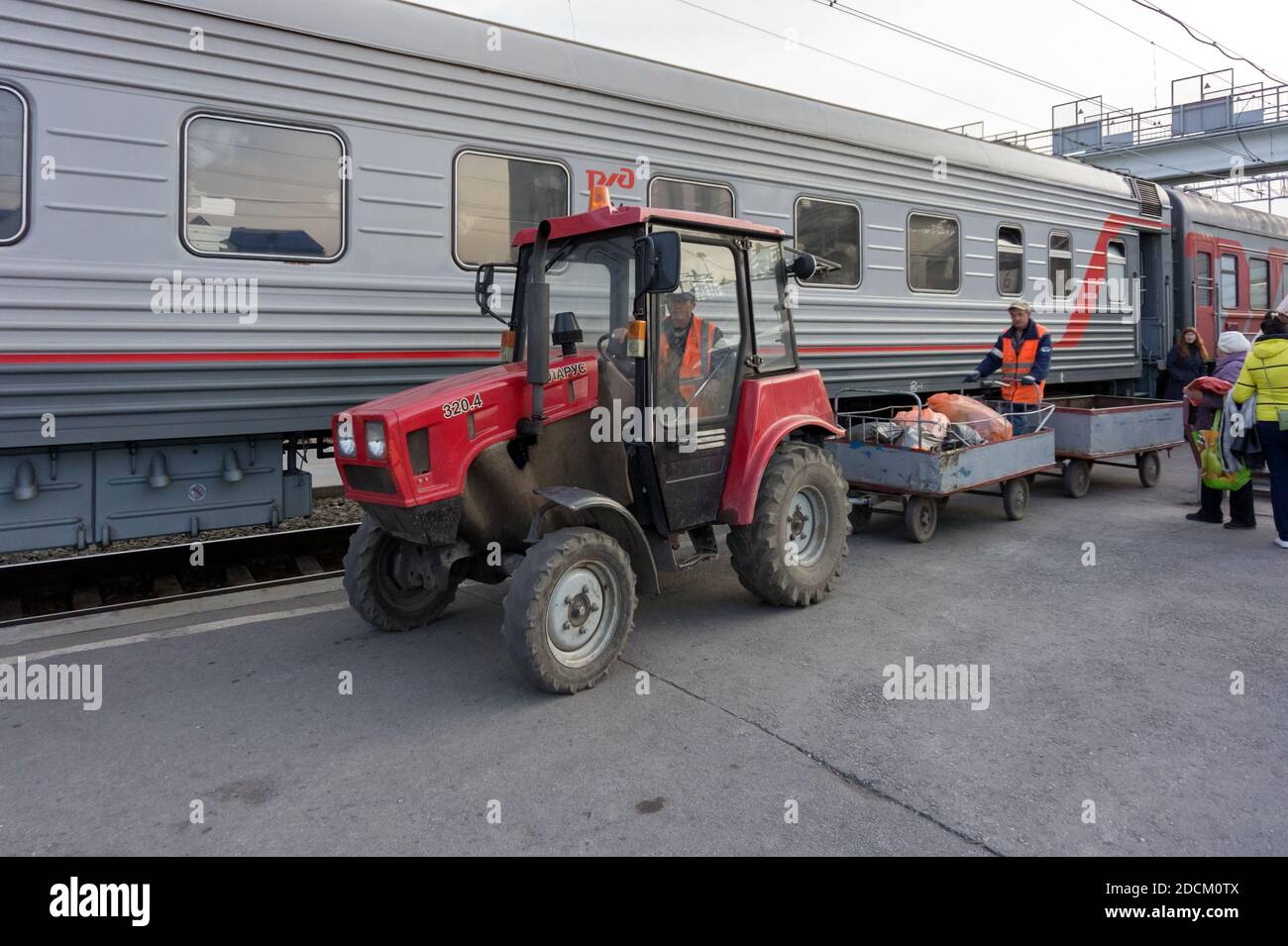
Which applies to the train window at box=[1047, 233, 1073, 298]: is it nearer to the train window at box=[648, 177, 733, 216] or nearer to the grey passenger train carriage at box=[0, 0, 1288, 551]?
the grey passenger train carriage at box=[0, 0, 1288, 551]

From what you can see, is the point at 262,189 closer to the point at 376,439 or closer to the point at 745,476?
the point at 376,439

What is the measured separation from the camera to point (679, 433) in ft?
16.4

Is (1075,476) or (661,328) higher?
(661,328)

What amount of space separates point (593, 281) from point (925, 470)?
139 inches

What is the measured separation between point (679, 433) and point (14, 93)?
12.9 feet

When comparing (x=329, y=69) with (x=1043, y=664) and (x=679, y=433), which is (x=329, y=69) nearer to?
(x=679, y=433)

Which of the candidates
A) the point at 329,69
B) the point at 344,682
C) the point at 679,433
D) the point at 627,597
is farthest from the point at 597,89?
the point at 344,682

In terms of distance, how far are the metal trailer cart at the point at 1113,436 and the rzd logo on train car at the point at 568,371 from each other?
6.27 meters

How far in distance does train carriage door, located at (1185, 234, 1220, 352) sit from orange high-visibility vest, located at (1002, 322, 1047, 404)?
6.50m

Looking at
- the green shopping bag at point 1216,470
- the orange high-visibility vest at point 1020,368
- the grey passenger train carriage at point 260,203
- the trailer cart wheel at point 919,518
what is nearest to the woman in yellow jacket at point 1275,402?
the green shopping bag at point 1216,470

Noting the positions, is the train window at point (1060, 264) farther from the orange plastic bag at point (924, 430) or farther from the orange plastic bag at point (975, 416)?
the orange plastic bag at point (924, 430)

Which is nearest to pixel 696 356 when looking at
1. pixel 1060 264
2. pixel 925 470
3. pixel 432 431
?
pixel 432 431

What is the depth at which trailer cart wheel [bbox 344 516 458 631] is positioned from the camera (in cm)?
496

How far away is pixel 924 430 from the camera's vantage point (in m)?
7.66
